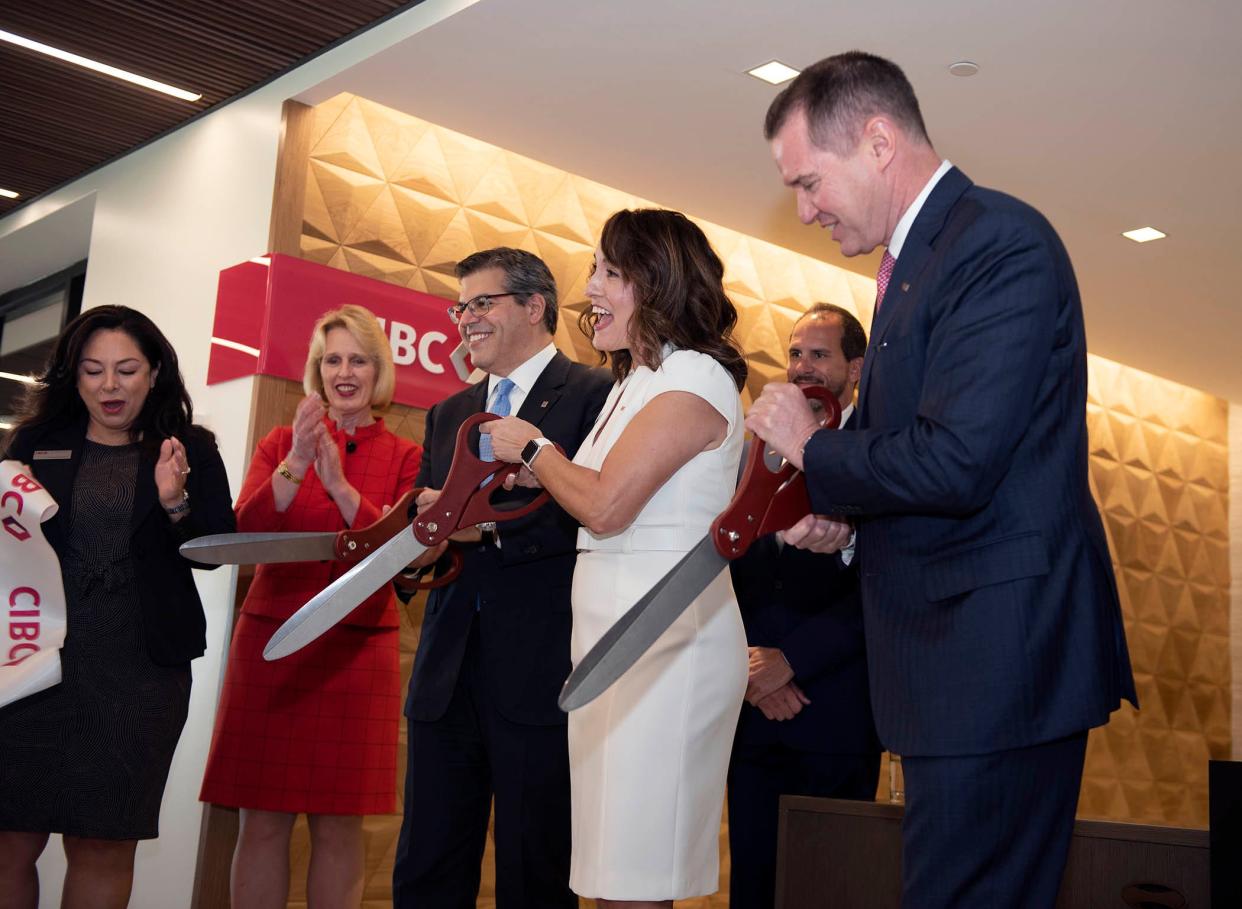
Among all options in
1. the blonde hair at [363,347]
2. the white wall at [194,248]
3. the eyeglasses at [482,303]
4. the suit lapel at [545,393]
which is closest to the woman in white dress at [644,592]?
the suit lapel at [545,393]

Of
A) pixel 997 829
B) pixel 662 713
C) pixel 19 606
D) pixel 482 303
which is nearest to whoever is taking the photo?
pixel 997 829

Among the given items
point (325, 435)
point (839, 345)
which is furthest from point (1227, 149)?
point (325, 435)

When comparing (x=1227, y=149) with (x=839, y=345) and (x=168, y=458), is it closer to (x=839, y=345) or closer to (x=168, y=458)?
(x=839, y=345)

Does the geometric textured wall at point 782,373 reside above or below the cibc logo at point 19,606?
above

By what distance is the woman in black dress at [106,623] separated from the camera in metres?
3.01

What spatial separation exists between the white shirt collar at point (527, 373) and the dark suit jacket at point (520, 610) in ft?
0.36

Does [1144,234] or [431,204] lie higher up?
[1144,234]

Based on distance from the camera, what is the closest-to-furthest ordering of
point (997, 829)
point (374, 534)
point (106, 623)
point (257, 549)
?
point (997, 829) < point (257, 549) < point (374, 534) < point (106, 623)

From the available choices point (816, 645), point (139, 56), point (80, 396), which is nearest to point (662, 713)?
point (816, 645)

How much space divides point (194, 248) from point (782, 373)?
285cm

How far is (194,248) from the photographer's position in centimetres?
514

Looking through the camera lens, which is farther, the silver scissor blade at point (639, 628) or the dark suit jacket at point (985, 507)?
the silver scissor blade at point (639, 628)

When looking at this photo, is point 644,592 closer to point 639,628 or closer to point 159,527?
point 639,628

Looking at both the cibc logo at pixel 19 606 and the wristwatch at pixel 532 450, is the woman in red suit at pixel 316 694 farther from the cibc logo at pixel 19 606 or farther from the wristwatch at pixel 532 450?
the wristwatch at pixel 532 450
